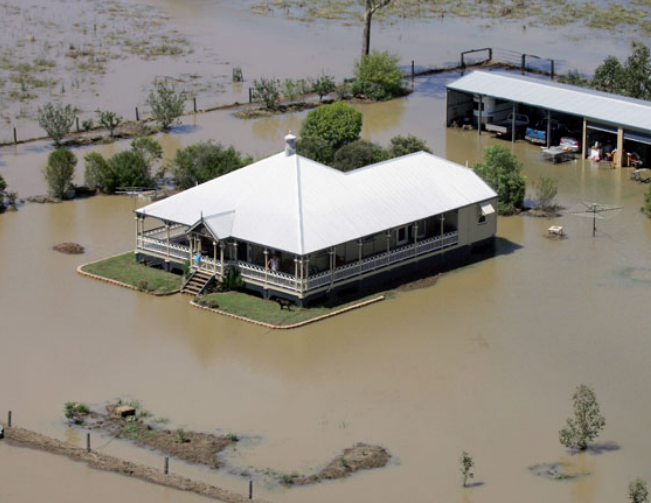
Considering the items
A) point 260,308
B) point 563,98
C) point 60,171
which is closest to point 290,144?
point 260,308

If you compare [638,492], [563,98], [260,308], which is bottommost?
[638,492]

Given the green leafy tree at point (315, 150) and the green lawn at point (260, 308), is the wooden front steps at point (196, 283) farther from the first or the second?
the green leafy tree at point (315, 150)

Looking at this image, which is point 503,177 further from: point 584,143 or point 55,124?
point 55,124

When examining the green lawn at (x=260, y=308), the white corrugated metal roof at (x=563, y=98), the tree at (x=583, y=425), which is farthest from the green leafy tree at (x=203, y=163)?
the tree at (x=583, y=425)

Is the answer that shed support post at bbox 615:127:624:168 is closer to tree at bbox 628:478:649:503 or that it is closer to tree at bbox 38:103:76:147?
tree at bbox 38:103:76:147

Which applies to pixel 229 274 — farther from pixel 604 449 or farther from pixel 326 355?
pixel 604 449

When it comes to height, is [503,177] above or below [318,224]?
below
